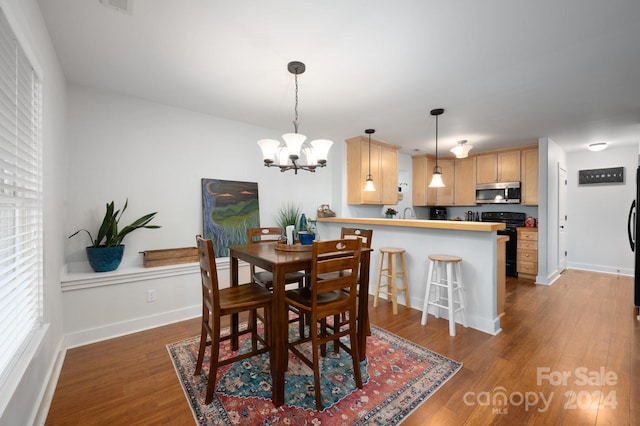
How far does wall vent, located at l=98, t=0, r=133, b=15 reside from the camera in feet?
5.35

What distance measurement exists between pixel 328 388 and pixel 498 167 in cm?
530

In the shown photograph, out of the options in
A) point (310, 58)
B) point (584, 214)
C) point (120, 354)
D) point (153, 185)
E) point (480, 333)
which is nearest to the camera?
point (310, 58)

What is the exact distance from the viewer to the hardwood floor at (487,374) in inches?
65.8

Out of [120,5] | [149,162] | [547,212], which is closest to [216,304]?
[120,5]

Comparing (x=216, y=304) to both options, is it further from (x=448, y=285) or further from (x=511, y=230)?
(x=511, y=230)

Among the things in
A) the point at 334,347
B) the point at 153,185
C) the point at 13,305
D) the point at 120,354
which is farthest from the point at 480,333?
the point at 153,185

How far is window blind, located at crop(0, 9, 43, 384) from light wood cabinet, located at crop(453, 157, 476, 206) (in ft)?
20.8

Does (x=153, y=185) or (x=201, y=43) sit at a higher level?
(x=201, y=43)

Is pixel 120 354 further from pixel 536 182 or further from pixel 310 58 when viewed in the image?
pixel 536 182

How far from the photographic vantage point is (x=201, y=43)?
202 cm

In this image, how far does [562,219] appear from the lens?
5152 millimetres

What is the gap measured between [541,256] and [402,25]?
4651 millimetres

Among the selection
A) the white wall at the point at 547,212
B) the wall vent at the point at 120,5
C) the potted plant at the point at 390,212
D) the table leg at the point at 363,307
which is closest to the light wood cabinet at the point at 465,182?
the white wall at the point at 547,212

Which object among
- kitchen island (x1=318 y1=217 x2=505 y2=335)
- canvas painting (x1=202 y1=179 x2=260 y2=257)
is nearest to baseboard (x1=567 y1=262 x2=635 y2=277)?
kitchen island (x1=318 y1=217 x2=505 y2=335)
